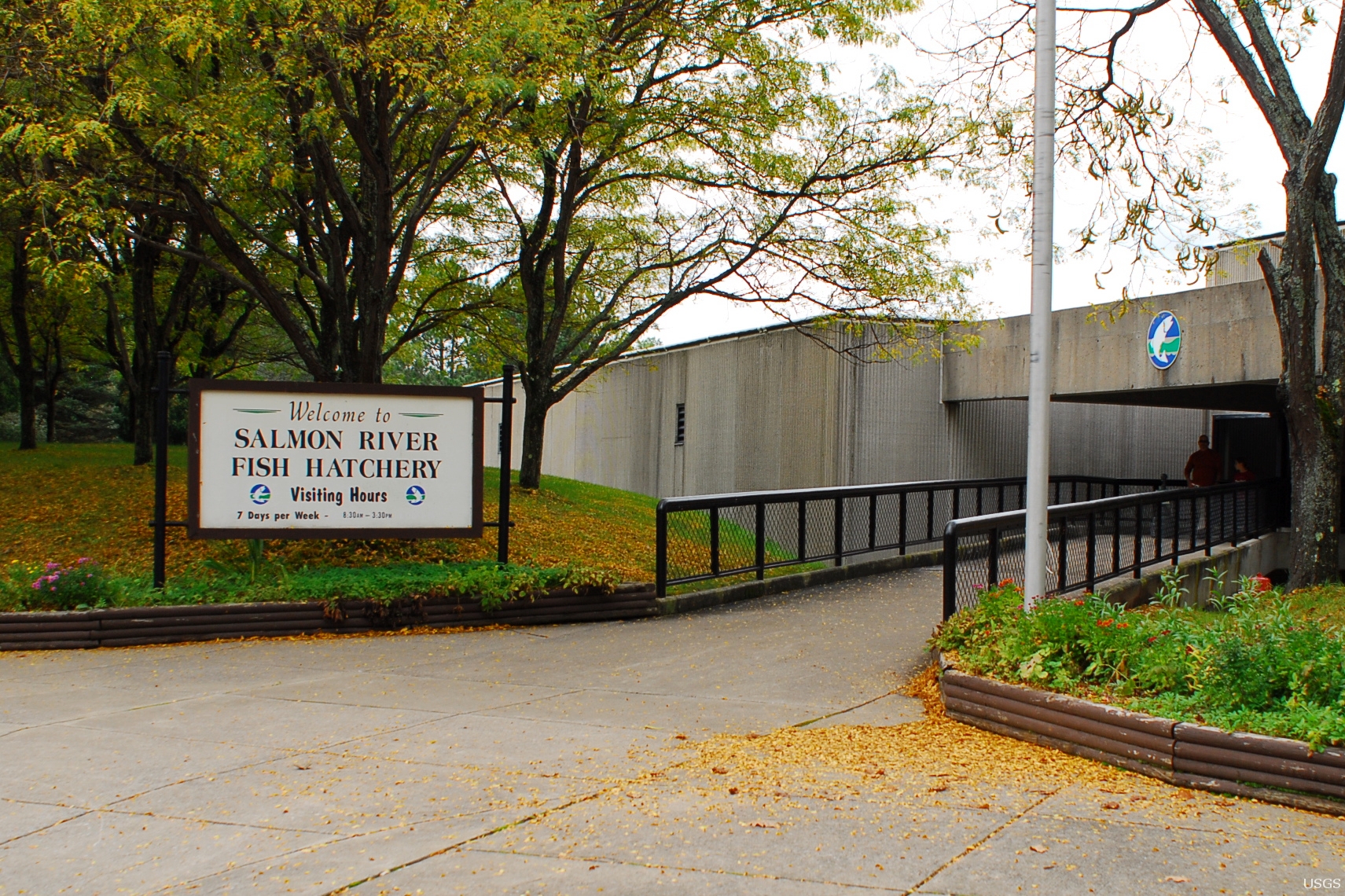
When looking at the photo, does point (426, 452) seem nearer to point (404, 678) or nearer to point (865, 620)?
point (404, 678)

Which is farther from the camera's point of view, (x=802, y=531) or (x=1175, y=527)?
(x=1175, y=527)

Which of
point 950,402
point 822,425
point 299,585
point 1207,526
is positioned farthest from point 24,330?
point 1207,526

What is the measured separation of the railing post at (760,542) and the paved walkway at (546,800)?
4435 millimetres

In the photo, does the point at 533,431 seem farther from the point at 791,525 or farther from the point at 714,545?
the point at 714,545

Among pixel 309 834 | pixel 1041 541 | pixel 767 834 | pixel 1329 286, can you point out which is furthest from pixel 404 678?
pixel 1329 286

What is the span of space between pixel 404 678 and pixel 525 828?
11.7 feet

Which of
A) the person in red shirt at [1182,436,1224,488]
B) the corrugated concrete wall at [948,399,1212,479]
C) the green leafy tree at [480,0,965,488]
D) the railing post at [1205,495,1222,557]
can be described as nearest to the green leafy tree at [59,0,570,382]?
the green leafy tree at [480,0,965,488]

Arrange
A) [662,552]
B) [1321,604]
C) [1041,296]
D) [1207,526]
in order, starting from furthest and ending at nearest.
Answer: [1207,526] < [1321,604] < [662,552] < [1041,296]

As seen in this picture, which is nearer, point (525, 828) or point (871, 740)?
point (525, 828)

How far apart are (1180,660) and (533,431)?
13.0 metres

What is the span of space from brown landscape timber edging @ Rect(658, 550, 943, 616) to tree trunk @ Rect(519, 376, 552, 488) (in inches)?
231

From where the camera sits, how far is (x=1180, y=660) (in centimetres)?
571

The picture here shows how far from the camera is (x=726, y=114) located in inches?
589

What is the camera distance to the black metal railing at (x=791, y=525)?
458 inches
